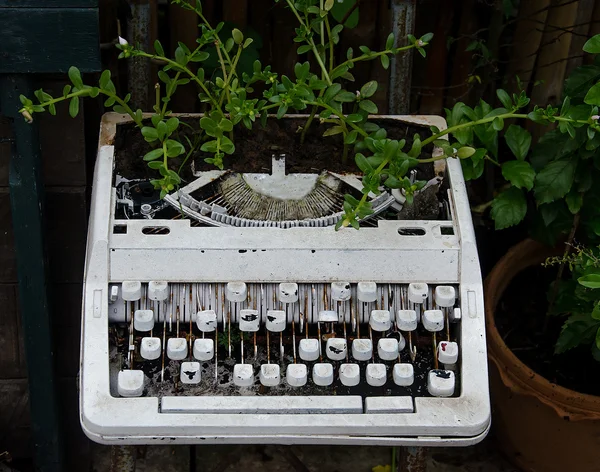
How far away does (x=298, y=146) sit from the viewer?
2.39m

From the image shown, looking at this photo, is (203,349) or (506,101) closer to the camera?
(203,349)

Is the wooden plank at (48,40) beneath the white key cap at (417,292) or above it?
above

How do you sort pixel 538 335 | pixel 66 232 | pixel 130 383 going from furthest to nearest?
1. pixel 538 335
2. pixel 66 232
3. pixel 130 383

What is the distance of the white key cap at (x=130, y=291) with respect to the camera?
1995 mm

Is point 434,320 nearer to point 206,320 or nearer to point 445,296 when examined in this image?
point 445,296

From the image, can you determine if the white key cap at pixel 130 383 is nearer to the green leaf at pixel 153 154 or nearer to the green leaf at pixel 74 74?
the green leaf at pixel 153 154

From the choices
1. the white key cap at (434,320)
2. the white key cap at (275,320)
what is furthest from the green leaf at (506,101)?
the white key cap at (275,320)

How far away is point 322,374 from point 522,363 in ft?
2.95

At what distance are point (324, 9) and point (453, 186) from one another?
0.53 m

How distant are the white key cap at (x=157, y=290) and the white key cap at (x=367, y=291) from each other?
436 mm

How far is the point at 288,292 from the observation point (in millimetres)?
2012

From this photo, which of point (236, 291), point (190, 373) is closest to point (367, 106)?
point (236, 291)

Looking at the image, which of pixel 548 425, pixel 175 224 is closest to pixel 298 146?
pixel 175 224

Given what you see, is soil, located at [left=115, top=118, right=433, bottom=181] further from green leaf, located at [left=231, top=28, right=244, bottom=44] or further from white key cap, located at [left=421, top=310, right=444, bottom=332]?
white key cap, located at [left=421, top=310, right=444, bottom=332]
